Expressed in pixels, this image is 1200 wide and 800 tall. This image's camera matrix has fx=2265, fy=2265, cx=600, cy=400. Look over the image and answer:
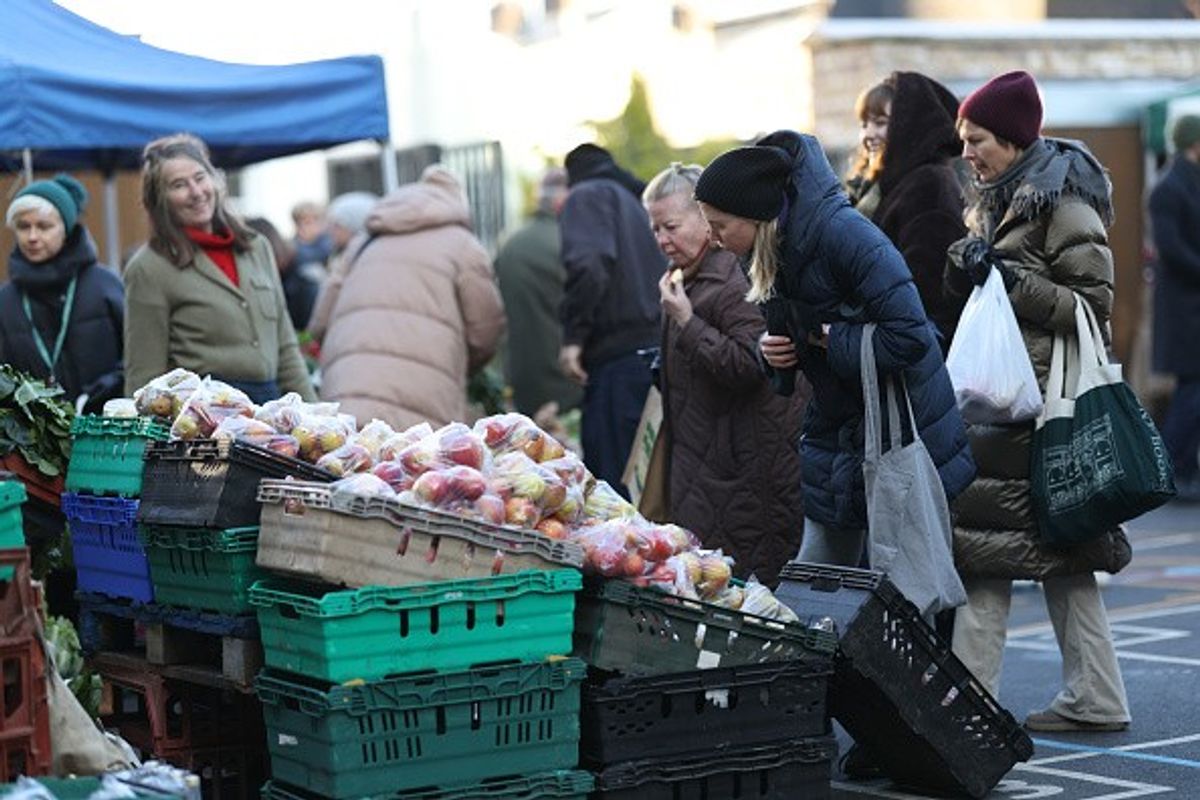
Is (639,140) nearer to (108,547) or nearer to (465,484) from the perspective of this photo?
(108,547)

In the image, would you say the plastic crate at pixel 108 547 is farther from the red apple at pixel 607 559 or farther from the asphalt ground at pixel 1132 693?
the asphalt ground at pixel 1132 693

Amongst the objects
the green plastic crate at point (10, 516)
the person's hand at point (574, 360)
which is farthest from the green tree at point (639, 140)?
the green plastic crate at point (10, 516)

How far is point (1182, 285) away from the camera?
15.2 meters

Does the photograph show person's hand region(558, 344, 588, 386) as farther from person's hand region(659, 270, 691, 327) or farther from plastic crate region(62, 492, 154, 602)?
plastic crate region(62, 492, 154, 602)

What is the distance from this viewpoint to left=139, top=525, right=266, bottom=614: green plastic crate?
20.4 ft

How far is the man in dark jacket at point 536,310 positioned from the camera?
14023mm

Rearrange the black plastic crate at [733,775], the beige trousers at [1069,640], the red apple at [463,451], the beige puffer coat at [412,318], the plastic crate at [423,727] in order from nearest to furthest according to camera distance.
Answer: the plastic crate at [423,727] < the black plastic crate at [733,775] < the red apple at [463,451] < the beige trousers at [1069,640] < the beige puffer coat at [412,318]

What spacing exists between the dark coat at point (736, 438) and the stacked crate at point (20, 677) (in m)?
2.92

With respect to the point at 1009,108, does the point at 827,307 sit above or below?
below

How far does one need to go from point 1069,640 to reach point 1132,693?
858 millimetres

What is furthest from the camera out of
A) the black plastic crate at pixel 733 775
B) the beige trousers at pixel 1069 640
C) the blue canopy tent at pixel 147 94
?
the blue canopy tent at pixel 147 94

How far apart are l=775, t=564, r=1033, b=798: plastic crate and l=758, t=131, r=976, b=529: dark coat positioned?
40cm

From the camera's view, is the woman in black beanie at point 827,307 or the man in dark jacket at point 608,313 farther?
the man in dark jacket at point 608,313

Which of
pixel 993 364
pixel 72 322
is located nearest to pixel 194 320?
pixel 72 322
